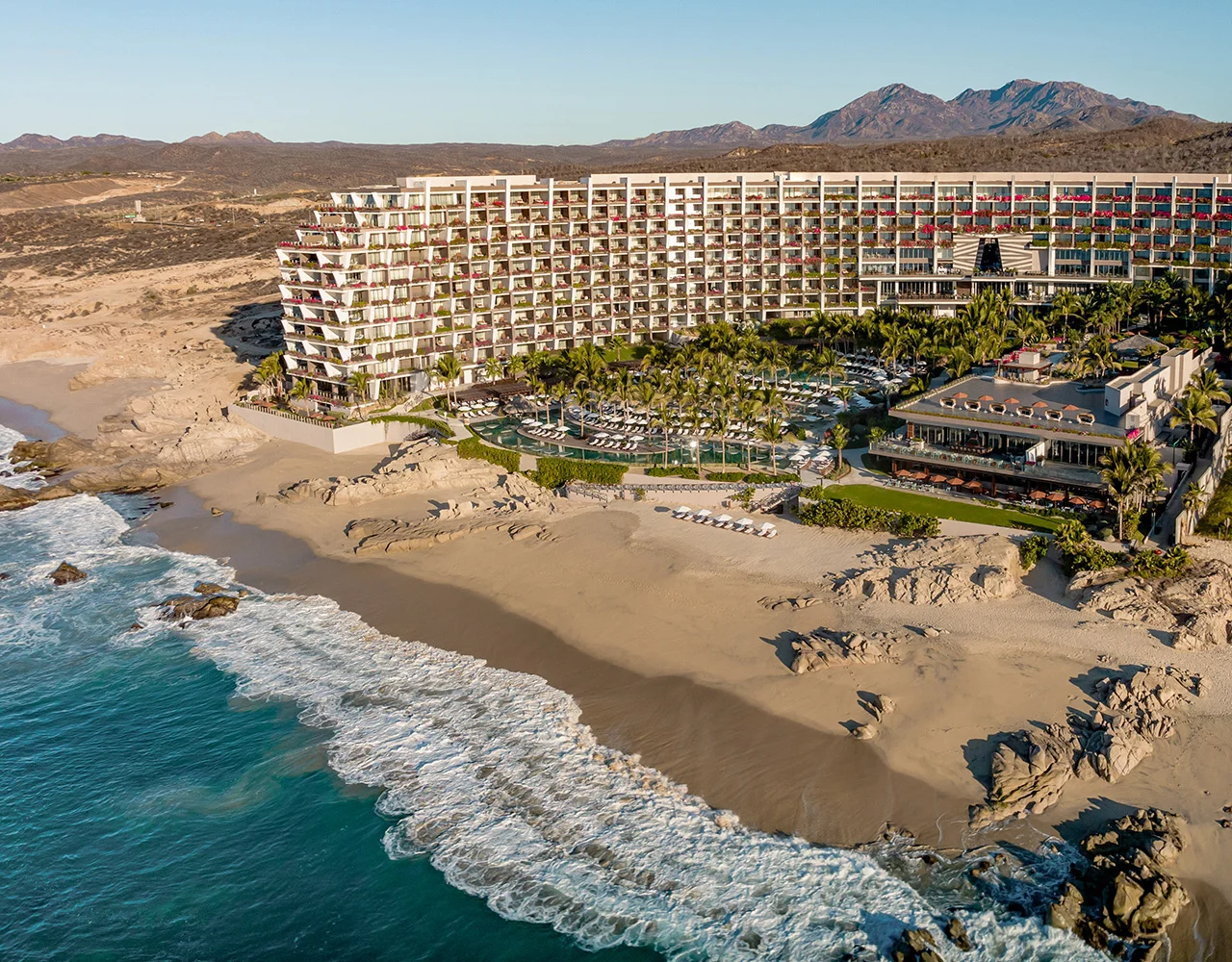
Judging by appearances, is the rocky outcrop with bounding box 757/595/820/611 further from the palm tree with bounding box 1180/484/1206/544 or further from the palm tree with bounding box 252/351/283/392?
the palm tree with bounding box 252/351/283/392

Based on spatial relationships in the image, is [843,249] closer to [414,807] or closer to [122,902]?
[414,807]

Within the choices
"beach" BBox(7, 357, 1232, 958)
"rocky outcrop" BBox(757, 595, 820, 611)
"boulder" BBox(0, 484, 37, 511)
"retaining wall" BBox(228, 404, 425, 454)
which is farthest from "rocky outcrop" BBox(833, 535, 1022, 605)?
"boulder" BBox(0, 484, 37, 511)

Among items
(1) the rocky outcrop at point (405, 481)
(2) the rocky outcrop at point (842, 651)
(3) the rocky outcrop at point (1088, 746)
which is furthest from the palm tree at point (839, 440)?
(3) the rocky outcrop at point (1088, 746)

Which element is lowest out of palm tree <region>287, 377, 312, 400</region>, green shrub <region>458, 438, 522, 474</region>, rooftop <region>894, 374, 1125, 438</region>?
green shrub <region>458, 438, 522, 474</region>

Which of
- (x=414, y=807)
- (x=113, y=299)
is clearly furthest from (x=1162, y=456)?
(x=113, y=299)

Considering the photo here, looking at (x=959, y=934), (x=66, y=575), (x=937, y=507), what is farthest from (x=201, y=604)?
(x=959, y=934)

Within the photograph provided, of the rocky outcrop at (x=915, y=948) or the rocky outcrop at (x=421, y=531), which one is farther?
the rocky outcrop at (x=421, y=531)

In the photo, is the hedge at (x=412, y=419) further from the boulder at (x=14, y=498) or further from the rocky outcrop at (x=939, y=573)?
the rocky outcrop at (x=939, y=573)
